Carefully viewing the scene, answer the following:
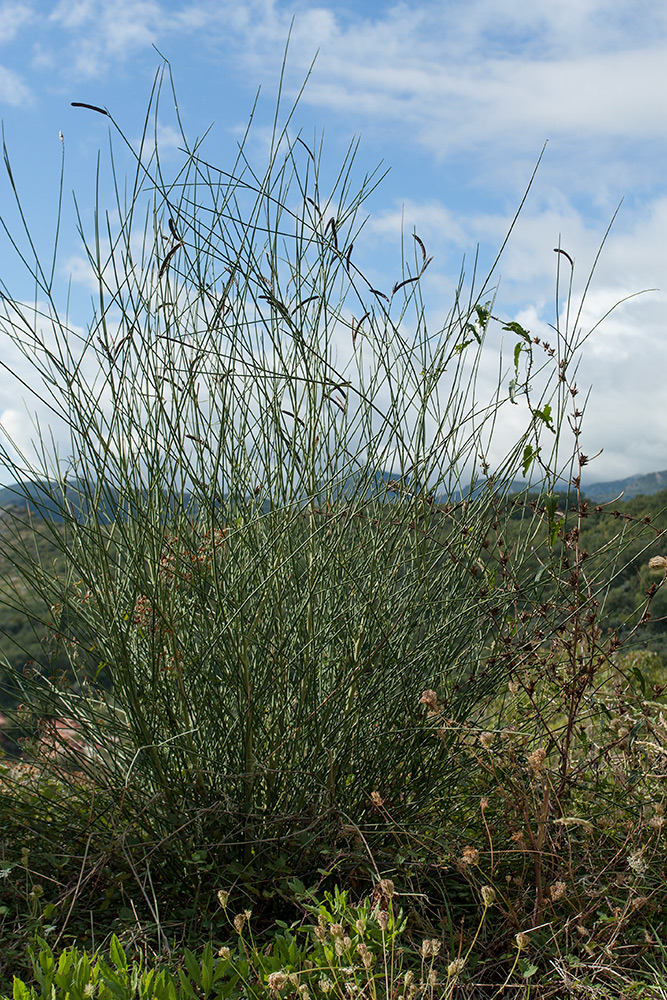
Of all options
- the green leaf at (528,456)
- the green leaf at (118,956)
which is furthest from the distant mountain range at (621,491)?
the green leaf at (118,956)

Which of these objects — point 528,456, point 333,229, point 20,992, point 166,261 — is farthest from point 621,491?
point 20,992

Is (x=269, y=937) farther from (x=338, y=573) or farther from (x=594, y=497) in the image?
(x=594, y=497)

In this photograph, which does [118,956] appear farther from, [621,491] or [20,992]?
[621,491]

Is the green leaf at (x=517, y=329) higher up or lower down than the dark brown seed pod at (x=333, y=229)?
lower down

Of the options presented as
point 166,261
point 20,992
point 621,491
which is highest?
point 166,261

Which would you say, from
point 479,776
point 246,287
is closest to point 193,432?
point 246,287

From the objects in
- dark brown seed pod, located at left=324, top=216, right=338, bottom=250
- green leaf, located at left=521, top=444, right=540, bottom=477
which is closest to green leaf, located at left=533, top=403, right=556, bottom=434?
green leaf, located at left=521, top=444, right=540, bottom=477

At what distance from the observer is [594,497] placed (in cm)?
291

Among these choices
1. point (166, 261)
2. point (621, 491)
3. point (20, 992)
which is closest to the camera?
point (20, 992)

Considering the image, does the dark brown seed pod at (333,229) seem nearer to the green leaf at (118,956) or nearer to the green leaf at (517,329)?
the green leaf at (517,329)

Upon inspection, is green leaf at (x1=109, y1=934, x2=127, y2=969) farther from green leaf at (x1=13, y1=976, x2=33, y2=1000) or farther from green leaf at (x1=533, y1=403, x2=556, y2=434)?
green leaf at (x1=533, y1=403, x2=556, y2=434)

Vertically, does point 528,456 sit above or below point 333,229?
below

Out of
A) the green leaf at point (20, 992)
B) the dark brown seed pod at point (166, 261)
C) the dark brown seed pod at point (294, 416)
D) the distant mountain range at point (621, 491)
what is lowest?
the green leaf at point (20, 992)

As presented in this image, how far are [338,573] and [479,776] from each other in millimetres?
733
